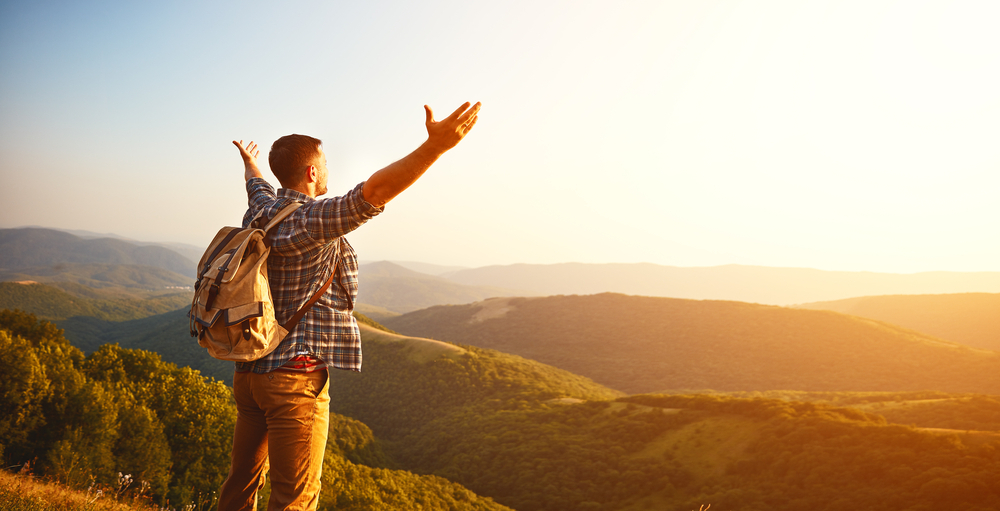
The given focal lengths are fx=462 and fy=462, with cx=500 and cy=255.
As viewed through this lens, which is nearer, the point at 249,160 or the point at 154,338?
the point at 249,160

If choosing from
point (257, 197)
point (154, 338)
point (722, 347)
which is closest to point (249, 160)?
point (257, 197)

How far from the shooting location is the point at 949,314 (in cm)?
10862

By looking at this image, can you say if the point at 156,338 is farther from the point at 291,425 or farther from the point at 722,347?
the point at 291,425

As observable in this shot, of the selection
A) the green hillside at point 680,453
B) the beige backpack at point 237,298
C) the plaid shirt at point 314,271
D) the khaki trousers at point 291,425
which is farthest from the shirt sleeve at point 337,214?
the green hillside at point 680,453

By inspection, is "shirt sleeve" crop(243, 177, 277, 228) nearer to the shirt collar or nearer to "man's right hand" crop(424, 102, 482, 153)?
the shirt collar

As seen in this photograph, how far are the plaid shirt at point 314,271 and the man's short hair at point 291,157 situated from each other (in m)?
0.10

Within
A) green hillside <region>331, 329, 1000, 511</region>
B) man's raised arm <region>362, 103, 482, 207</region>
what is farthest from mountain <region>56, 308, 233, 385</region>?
man's raised arm <region>362, 103, 482, 207</region>

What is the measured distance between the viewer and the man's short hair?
246 cm

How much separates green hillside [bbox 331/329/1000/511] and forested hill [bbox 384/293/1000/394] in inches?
1184

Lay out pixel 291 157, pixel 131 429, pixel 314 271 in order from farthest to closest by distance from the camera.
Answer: pixel 131 429, pixel 291 157, pixel 314 271

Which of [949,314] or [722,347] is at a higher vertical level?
[949,314]

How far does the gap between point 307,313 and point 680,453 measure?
31827 mm

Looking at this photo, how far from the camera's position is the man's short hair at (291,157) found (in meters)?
2.46

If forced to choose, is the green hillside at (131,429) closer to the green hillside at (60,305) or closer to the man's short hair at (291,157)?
the man's short hair at (291,157)
